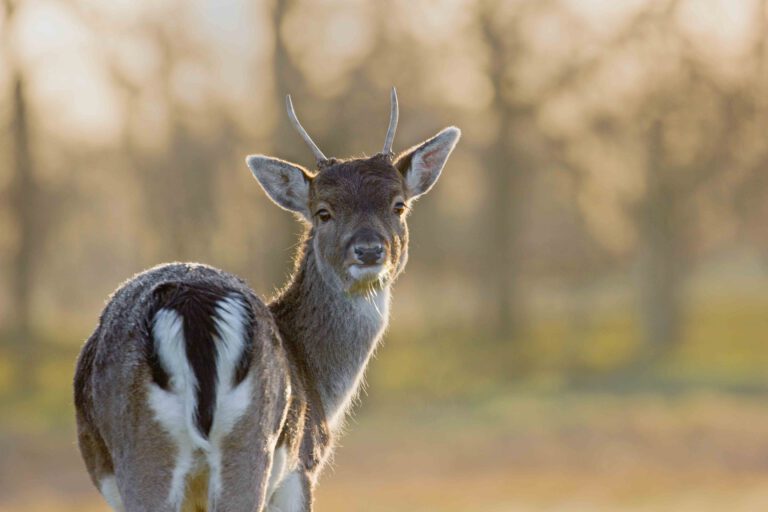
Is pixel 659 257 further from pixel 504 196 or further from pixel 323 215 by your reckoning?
pixel 323 215

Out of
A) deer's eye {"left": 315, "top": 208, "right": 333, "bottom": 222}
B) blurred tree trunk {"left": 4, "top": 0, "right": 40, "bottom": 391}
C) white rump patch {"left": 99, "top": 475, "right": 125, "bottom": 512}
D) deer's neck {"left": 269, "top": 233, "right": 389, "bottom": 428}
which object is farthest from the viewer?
blurred tree trunk {"left": 4, "top": 0, "right": 40, "bottom": 391}

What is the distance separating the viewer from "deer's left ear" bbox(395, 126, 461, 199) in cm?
794

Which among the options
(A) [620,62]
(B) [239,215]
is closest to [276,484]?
(B) [239,215]

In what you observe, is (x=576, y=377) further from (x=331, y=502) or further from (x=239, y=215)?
(x=331, y=502)

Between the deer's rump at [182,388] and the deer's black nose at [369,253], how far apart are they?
1376mm

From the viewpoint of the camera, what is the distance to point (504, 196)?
31.7 m

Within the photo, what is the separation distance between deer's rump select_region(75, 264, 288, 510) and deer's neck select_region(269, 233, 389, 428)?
1605 mm

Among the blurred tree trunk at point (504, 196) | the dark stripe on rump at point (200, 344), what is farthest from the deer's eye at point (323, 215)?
the blurred tree trunk at point (504, 196)

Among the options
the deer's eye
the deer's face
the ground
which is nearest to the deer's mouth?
the deer's face

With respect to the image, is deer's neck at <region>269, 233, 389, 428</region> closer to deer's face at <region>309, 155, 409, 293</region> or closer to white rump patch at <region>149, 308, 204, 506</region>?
deer's face at <region>309, 155, 409, 293</region>

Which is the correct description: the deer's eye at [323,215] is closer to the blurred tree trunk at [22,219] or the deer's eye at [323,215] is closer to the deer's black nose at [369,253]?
the deer's black nose at [369,253]

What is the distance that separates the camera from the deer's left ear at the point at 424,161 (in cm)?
794

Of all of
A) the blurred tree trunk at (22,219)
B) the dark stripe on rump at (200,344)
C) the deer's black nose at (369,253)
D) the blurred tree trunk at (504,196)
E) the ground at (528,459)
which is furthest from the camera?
the blurred tree trunk at (504,196)

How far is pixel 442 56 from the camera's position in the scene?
2953 centimetres
